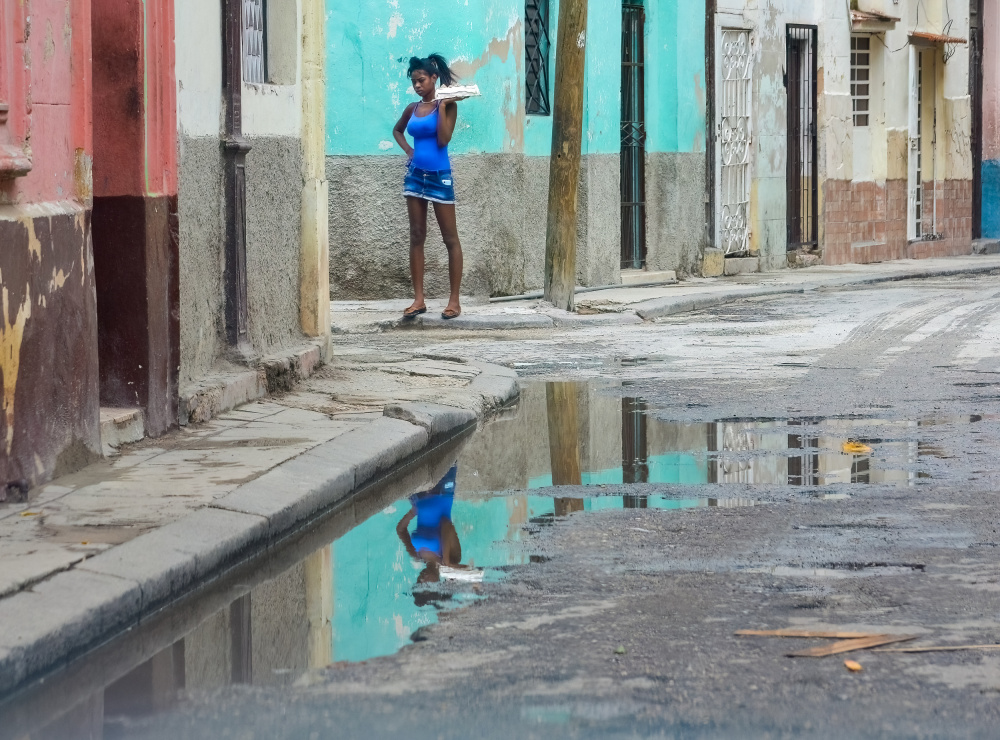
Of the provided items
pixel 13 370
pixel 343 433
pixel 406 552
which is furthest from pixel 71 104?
pixel 406 552

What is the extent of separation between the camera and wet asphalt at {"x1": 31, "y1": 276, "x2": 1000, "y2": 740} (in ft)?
12.0

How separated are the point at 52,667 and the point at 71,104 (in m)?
2.95

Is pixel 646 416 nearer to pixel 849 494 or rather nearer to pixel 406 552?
pixel 849 494

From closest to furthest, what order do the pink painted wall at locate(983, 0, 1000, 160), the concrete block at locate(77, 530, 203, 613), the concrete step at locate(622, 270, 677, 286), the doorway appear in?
1. the concrete block at locate(77, 530, 203, 613)
2. the concrete step at locate(622, 270, 677, 286)
3. the doorway
4. the pink painted wall at locate(983, 0, 1000, 160)

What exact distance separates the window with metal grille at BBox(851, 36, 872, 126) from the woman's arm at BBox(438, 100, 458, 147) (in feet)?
42.8

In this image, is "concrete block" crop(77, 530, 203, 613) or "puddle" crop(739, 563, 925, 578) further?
"puddle" crop(739, 563, 925, 578)

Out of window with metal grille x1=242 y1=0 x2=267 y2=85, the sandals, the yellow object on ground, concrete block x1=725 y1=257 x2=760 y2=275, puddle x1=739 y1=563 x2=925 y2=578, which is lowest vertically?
puddle x1=739 y1=563 x2=925 y2=578

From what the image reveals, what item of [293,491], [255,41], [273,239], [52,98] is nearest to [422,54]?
[255,41]

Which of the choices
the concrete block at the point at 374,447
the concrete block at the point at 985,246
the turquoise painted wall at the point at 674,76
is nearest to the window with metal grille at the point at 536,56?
the turquoise painted wall at the point at 674,76

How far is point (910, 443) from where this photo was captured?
7.57 meters

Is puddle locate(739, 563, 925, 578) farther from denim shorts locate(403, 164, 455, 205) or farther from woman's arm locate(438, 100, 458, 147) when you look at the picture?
denim shorts locate(403, 164, 455, 205)

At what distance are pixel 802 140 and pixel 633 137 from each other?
4603 millimetres

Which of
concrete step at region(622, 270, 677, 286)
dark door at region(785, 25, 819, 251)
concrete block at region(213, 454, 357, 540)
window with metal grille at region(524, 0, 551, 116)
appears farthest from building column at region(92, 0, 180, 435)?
dark door at region(785, 25, 819, 251)

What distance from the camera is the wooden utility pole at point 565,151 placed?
561 inches
